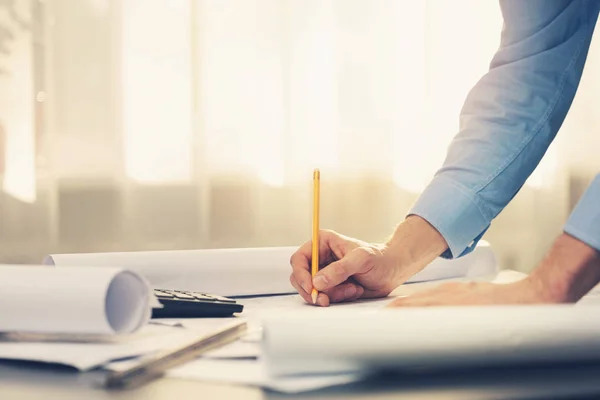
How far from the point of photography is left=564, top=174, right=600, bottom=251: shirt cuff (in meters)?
0.60

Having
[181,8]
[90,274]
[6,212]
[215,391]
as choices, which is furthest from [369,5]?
[215,391]

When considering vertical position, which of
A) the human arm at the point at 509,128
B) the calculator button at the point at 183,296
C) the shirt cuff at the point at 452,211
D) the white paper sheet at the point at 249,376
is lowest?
the white paper sheet at the point at 249,376

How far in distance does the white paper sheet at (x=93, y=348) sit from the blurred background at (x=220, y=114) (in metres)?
1.27

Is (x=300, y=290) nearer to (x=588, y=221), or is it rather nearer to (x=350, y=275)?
(x=350, y=275)

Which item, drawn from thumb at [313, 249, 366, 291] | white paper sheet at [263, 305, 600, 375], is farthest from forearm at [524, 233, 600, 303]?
thumb at [313, 249, 366, 291]

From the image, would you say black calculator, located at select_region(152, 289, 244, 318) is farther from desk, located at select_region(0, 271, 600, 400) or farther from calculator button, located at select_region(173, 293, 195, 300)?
desk, located at select_region(0, 271, 600, 400)

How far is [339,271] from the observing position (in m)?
0.87

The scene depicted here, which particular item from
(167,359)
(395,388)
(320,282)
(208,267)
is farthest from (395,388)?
(208,267)

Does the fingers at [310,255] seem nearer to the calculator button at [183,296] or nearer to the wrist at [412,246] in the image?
the wrist at [412,246]

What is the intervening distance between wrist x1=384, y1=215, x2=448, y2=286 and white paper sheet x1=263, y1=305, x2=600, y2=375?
500 mm

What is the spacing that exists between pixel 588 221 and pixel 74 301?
1.33 ft

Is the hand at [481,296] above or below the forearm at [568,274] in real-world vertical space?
below

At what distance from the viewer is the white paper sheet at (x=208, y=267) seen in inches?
36.6

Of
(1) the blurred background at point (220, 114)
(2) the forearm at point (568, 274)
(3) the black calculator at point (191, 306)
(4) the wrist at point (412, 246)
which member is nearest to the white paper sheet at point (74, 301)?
(3) the black calculator at point (191, 306)
